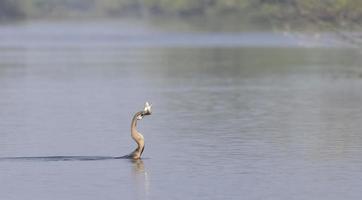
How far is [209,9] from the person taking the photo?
13525 cm

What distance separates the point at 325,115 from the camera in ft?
99.8

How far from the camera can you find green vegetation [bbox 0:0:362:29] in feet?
136

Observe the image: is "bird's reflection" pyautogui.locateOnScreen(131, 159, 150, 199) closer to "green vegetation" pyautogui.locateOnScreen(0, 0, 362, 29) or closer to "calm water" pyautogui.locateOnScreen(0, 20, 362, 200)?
"calm water" pyautogui.locateOnScreen(0, 20, 362, 200)

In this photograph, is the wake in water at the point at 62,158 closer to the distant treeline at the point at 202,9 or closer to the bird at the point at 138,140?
the bird at the point at 138,140

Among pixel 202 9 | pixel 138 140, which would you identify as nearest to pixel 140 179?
pixel 138 140

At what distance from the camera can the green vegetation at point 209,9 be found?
136 feet

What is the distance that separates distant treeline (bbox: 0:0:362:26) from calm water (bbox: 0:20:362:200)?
76.3 inches

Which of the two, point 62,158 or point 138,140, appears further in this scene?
point 62,158

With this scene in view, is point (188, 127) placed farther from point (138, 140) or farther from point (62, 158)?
point (138, 140)

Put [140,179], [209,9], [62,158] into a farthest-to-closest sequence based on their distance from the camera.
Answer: [209,9] < [62,158] < [140,179]

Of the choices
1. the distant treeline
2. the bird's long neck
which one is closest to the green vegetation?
the distant treeline

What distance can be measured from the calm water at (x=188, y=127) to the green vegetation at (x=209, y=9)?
1901 millimetres

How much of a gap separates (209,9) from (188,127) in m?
108

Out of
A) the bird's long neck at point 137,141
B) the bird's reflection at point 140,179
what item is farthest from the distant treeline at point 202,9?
the bird's reflection at point 140,179
